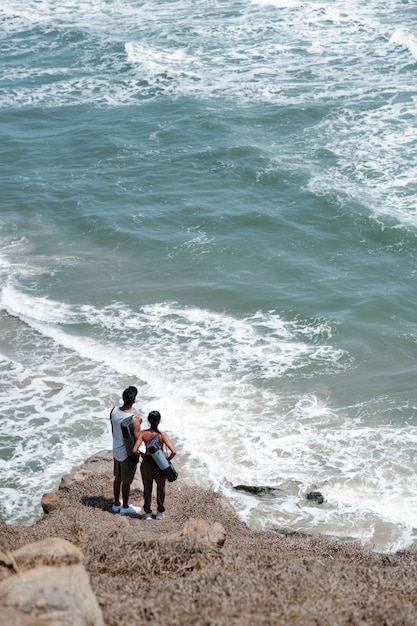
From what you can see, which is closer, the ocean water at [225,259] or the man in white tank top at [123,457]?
the man in white tank top at [123,457]

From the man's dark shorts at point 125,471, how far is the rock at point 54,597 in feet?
15.4

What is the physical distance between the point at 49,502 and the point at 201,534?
338 cm

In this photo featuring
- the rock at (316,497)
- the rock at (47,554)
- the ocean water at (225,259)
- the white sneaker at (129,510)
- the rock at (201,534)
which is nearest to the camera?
the rock at (47,554)

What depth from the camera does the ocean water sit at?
15.8 metres

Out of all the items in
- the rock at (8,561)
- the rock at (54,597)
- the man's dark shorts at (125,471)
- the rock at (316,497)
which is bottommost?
the rock at (316,497)

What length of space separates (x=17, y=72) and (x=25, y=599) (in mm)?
36375

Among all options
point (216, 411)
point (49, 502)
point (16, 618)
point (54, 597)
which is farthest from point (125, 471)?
point (16, 618)

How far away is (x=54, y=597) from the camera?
7.18 m

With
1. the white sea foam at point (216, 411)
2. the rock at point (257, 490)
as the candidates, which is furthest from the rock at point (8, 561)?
the rock at point (257, 490)

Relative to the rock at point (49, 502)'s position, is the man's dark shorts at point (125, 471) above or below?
above

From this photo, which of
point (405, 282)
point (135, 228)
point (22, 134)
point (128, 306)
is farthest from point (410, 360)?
point (22, 134)

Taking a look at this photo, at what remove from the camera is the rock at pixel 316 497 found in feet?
47.2

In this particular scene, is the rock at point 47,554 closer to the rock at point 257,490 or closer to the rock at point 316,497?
the rock at point 257,490

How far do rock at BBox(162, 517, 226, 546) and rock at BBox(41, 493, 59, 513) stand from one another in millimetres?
2811
